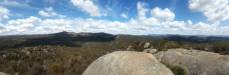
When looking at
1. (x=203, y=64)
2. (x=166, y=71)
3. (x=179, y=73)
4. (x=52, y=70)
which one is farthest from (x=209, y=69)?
(x=52, y=70)

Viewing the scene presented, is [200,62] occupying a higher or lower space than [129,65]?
lower

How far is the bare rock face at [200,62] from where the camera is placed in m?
17.3

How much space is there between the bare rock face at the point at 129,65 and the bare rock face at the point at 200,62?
4671 mm

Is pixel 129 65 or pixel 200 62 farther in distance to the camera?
pixel 200 62

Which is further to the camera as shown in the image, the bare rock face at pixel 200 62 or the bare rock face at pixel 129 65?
the bare rock face at pixel 200 62

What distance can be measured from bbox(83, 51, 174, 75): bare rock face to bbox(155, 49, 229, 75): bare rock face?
15.3ft

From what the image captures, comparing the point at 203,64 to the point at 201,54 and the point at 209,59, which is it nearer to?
the point at 209,59

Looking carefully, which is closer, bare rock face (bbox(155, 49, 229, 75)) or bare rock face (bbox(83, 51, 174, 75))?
bare rock face (bbox(83, 51, 174, 75))

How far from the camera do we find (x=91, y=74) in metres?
12.9

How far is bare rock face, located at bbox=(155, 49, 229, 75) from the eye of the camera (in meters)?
17.3

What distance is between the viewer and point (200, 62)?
18609 millimetres

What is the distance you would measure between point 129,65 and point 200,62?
926cm

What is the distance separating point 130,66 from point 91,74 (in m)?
2.64

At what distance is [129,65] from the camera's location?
441 inches
